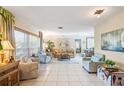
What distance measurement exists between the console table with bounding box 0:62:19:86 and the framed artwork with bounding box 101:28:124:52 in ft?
11.6

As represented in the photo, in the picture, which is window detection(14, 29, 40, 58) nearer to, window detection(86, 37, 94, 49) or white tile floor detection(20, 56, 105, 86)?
white tile floor detection(20, 56, 105, 86)

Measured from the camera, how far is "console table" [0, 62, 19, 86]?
3537mm

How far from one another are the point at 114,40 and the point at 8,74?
4085mm

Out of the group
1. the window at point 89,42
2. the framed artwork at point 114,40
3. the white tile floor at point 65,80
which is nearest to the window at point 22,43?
the white tile floor at point 65,80

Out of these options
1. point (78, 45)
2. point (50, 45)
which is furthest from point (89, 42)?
point (50, 45)

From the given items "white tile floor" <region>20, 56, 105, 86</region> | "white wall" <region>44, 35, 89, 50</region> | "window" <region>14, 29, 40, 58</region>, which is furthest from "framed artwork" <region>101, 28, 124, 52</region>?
"white wall" <region>44, 35, 89, 50</region>

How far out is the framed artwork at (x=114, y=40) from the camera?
17.3 feet

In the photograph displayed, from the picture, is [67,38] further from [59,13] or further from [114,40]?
[59,13]

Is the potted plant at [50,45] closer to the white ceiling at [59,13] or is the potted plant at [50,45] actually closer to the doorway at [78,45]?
the doorway at [78,45]

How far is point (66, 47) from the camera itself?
17516mm

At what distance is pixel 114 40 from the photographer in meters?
5.96
